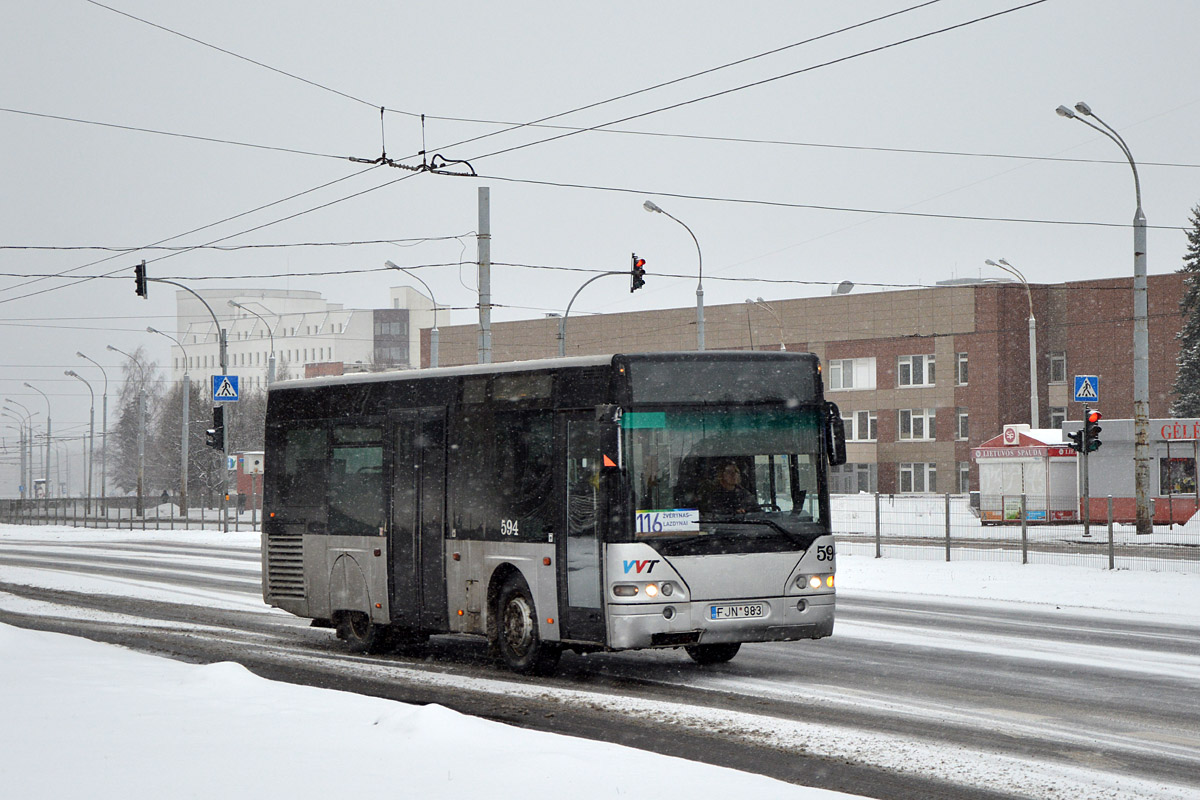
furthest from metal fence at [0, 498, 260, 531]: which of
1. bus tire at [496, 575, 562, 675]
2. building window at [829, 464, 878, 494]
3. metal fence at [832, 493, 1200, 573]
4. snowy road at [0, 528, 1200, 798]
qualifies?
bus tire at [496, 575, 562, 675]

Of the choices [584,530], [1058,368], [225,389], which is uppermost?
[1058,368]

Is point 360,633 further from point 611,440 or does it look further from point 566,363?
point 611,440

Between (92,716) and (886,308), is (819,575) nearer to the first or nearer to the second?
(92,716)

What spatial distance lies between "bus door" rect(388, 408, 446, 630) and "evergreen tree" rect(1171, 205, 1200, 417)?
6036cm

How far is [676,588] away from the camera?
11250mm

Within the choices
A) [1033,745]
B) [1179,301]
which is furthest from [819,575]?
[1179,301]

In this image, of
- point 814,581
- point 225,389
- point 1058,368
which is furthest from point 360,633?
point 1058,368

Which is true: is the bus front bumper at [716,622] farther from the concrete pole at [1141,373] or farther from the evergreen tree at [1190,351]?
the evergreen tree at [1190,351]

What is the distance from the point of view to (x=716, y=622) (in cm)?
1136

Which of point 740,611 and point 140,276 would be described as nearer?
point 740,611

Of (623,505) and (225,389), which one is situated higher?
(225,389)

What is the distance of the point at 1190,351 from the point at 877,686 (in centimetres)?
6318

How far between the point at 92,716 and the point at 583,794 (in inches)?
141

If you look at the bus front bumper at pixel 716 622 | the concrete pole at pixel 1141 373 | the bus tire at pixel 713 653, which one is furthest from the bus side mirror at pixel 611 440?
the concrete pole at pixel 1141 373
